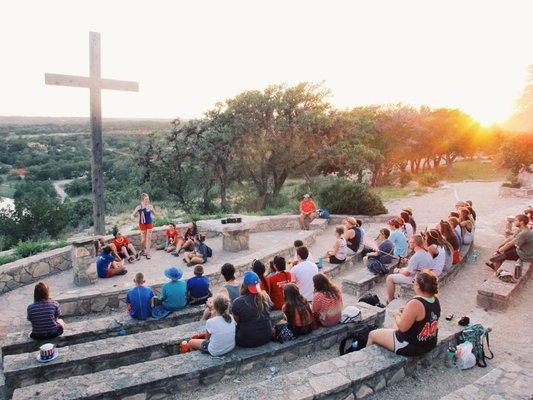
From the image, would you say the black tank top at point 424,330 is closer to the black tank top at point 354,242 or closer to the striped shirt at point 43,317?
the striped shirt at point 43,317

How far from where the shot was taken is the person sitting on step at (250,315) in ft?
17.1

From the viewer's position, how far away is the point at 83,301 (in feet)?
24.4

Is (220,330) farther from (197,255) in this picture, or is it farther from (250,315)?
(197,255)

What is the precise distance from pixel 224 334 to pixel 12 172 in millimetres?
38383

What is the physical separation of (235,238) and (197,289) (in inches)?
165

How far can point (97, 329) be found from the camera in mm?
6176

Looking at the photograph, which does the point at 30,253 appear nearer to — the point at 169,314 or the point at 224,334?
the point at 169,314

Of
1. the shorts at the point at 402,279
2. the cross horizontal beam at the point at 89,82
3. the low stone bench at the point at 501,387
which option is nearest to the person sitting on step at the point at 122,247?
the cross horizontal beam at the point at 89,82

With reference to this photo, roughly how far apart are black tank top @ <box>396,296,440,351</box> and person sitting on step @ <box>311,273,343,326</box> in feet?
3.39

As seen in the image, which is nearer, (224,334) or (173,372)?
(173,372)

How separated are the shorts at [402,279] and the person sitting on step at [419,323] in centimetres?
250

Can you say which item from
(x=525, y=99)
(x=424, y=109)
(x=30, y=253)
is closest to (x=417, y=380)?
Result: (x=30, y=253)

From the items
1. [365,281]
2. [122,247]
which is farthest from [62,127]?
[365,281]

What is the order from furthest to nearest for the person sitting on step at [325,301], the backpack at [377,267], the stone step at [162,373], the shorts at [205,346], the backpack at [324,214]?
the backpack at [324,214], the backpack at [377,267], the person sitting on step at [325,301], the shorts at [205,346], the stone step at [162,373]
